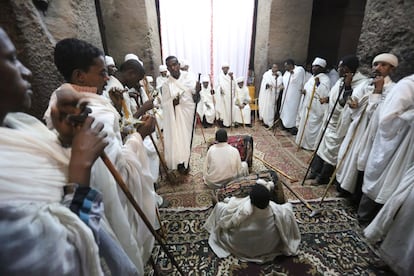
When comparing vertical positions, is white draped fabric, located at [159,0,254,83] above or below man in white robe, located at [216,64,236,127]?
above

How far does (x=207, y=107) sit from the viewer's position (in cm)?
616

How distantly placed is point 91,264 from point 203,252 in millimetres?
1576

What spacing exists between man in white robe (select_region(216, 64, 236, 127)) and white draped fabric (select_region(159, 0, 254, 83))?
109 centimetres

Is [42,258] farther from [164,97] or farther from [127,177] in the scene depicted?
[164,97]

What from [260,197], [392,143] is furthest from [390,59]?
[260,197]

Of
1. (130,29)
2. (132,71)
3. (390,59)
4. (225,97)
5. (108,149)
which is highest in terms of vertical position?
(130,29)

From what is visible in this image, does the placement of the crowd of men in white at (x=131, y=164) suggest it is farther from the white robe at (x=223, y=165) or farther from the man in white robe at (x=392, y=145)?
the white robe at (x=223, y=165)

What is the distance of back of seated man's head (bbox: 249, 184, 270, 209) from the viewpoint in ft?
6.05

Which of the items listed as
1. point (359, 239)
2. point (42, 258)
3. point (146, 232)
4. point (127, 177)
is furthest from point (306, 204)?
point (42, 258)

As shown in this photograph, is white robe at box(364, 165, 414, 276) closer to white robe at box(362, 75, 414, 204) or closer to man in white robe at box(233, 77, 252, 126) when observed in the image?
white robe at box(362, 75, 414, 204)

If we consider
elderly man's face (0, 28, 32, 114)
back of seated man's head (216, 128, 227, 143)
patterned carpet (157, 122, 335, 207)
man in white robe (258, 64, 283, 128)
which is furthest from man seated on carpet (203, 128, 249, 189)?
man in white robe (258, 64, 283, 128)

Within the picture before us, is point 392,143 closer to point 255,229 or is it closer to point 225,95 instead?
point 255,229

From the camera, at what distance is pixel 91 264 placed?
772 millimetres

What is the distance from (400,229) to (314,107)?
2.87m
